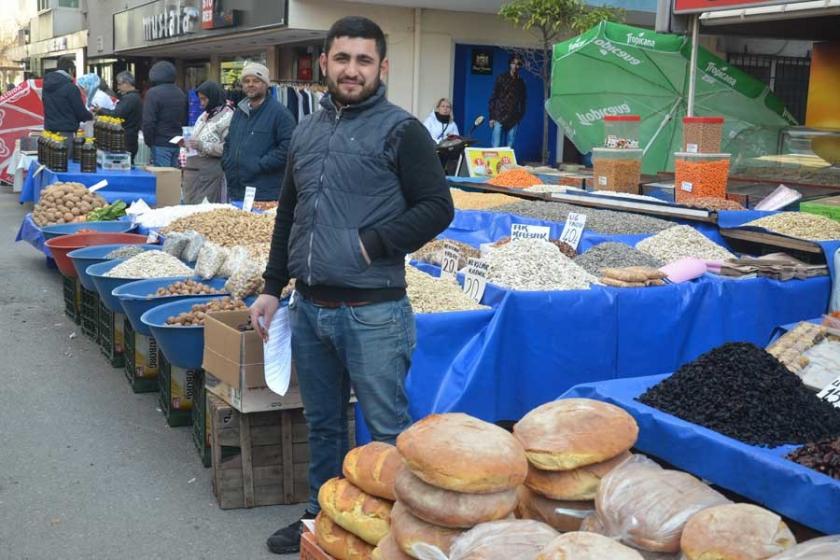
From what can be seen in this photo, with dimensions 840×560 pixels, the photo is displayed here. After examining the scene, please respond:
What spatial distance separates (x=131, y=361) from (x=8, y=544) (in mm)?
2253

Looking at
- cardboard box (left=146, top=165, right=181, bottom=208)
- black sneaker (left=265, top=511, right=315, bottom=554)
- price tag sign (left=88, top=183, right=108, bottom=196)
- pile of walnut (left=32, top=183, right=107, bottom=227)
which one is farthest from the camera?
cardboard box (left=146, top=165, right=181, bottom=208)

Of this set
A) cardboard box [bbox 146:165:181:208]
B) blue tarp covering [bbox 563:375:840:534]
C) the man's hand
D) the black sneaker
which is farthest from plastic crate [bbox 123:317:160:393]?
cardboard box [bbox 146:165:181:208]

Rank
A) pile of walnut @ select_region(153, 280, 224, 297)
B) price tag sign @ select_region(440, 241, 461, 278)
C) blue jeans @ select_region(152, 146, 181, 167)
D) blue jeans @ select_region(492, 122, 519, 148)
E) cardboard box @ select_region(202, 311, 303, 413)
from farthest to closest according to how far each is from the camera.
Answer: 1. blue jeans @ select_region(492, 122, 519, 148)
2. blue jeans @ select_region(152, 146, 181, 167)
3. pile of walnut @ select_region(153, 280, 224, 297)
4. price tag sign @ select_region(440, 241, 461, 278)
5. cardboard box @ select_region(202, 311, 303, 413)

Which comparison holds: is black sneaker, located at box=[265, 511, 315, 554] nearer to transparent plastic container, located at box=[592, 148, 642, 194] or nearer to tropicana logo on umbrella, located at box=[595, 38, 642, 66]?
transparent plastic container, located at box=[592, 148, 642, 194]

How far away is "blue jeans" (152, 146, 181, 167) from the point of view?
1252 centimetres

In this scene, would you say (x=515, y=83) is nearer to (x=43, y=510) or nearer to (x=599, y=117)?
(x=599, y=117)

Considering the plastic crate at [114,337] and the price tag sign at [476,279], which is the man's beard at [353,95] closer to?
the price tag sign at [476,279]

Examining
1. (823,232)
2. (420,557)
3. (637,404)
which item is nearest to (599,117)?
(823,232)

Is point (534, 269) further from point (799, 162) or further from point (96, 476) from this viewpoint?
point (799, 162)

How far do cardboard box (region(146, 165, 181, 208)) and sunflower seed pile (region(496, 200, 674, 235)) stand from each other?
4.12m

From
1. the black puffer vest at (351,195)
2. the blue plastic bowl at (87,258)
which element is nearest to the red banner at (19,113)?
the blue plastic bowl at (87,258)

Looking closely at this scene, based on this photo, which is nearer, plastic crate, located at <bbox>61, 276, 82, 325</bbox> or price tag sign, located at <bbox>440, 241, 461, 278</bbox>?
price tag sign, located at <bbox>440, 241, 461, 278</bbox>

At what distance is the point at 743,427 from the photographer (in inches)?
125

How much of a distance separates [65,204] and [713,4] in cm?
602
